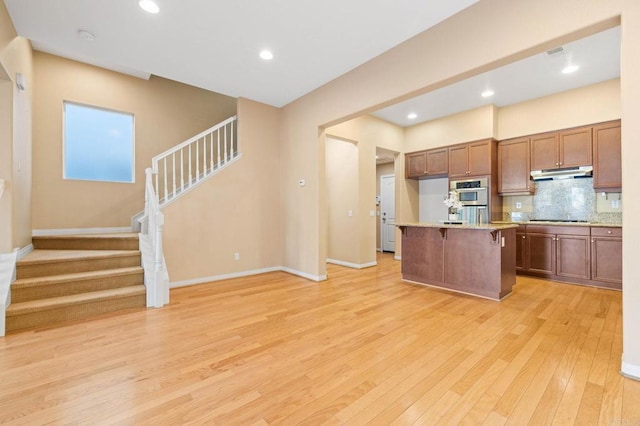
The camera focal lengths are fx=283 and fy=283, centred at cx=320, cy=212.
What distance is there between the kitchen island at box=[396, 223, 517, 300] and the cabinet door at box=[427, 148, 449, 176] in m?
2.18

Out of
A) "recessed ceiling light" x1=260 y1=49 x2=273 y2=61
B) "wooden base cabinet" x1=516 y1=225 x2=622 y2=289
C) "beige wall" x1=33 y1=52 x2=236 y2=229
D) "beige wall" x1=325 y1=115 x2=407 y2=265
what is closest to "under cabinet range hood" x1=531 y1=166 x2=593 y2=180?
"wooden base cabinet" x1=516 y1=225 x2=622 y2=289

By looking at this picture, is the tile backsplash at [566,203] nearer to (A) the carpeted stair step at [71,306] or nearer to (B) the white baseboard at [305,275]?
(B) the white baseboard at [305,275]

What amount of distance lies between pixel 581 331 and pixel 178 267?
4.92m

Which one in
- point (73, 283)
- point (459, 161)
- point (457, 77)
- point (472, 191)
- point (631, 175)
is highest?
point (457, 77)

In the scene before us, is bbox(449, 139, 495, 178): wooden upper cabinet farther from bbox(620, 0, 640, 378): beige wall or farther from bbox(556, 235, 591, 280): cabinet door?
bbox(620, 0, 640, 378): beige wall

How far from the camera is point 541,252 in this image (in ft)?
15.6

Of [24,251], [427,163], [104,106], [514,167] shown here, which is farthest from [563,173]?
[24,251]

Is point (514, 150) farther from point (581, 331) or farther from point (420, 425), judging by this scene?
point (420, 425)

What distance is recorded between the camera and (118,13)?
9.09 ft

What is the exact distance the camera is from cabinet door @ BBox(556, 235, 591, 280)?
14.2 feet

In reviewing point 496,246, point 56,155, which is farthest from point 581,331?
point 56,155

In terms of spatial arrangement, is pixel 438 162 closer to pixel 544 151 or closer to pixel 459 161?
pixel 459 161

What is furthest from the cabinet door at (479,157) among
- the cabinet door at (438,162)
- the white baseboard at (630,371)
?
the white baseboard at (630,371)

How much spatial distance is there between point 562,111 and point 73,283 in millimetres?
7429
